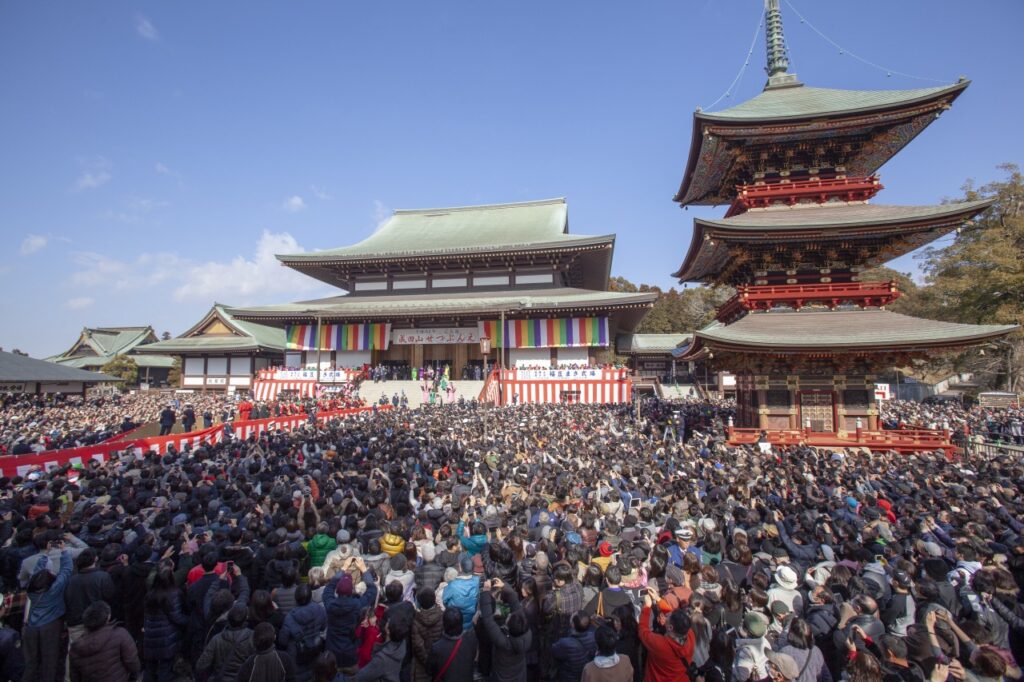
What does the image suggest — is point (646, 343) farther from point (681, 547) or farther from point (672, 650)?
point (672, 650)

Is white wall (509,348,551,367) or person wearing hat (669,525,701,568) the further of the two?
white wall (509,348,551,367)

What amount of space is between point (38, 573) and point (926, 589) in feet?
25.5

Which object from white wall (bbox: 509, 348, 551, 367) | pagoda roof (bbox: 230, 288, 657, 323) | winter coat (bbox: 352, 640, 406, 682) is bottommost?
winter coat (bbox: 352, 640, 406, 682)

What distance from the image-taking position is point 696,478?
9.73 m

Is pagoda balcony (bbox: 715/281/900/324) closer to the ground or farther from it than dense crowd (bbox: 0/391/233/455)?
farther from it

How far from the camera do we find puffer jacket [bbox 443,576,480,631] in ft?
14.4

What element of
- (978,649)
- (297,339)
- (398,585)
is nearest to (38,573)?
(398,585)

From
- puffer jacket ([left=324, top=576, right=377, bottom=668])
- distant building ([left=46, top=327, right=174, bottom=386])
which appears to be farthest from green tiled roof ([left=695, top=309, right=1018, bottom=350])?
distant building ([left=46, top=327, right=174, bottom=386])

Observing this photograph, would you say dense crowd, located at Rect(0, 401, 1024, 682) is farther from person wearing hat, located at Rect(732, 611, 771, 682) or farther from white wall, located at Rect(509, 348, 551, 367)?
white wall, located at Rect(509, 348, 551, 367)

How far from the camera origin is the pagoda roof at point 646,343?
35656 millimetres

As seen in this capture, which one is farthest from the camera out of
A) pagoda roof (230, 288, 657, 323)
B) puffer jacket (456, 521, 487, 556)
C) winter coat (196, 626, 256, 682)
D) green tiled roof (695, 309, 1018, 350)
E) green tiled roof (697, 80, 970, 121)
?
pagoda roof (230, 288, 657, 323)

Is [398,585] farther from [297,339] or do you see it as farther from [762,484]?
[297,339]

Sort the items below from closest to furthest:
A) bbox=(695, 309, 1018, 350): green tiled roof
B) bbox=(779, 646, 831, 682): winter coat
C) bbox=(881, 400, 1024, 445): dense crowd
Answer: bbox=(779, 646, 831, 682): winter coat
bbox=(695, 309, 1018, 350): green tiled roof
bbox=(881, 400, 1024, 445): dense crowd

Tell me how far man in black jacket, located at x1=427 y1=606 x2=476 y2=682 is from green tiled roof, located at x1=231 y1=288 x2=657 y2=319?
22387 millimetres
